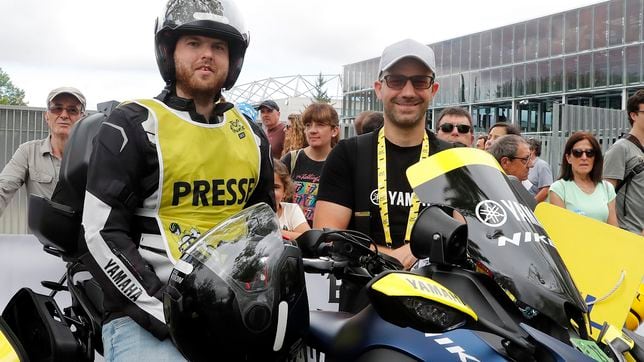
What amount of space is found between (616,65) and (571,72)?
2.25m

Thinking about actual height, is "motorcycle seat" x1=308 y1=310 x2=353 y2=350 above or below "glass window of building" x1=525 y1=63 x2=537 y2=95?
below

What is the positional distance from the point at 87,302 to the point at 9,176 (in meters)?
2.64

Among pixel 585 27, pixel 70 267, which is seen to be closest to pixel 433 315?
pixel 70 267

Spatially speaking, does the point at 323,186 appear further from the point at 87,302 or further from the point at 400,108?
the point at 87,302

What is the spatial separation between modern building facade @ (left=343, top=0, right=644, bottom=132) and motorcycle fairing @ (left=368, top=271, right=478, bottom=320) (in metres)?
18.9

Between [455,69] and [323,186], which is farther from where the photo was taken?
[455,69]

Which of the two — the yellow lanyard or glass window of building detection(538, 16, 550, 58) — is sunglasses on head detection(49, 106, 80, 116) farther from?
glass window of building detection(538, 16, 550, 58)

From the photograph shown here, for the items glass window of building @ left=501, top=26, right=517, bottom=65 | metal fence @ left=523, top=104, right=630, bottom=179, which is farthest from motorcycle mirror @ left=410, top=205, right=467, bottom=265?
glass window of building @ left=501, top=26, right=517, bottom=65

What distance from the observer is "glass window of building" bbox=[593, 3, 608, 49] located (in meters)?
23.4

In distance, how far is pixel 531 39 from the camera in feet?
89.4

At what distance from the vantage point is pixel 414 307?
5.37 feet

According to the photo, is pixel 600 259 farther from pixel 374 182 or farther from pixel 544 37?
pixel 544 37

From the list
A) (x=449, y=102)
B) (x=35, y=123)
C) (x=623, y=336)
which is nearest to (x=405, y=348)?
(x=623, y=336)

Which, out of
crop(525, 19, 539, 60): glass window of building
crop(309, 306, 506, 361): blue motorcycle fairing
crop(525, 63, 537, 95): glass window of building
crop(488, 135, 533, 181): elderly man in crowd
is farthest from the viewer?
crop(525, 63, 537, 95): glass window of building
